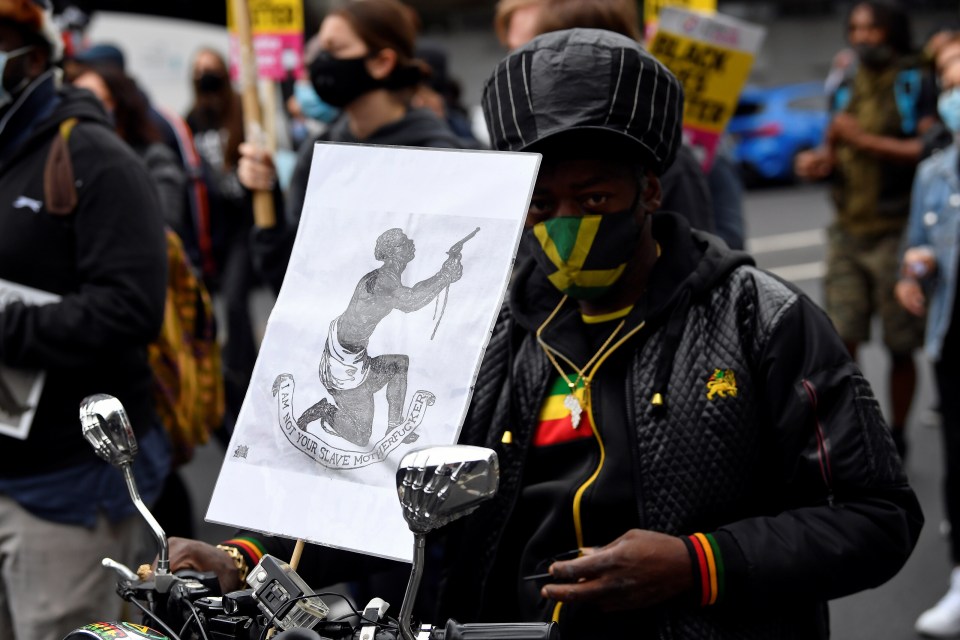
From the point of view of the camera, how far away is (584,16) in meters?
3.34

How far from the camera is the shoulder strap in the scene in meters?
3.06

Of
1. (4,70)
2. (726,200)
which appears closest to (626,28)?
(726,200)

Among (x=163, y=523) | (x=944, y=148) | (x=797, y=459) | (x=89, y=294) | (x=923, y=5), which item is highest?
(x=797, y=459)

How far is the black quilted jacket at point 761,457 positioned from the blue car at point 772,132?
1802 cm

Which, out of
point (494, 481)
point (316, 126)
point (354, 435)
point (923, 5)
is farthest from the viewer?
point (923, 5)

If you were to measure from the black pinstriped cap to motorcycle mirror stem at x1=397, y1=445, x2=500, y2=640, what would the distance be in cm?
72

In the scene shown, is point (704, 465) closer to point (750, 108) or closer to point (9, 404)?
point (9, 404)

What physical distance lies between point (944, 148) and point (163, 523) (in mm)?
3695

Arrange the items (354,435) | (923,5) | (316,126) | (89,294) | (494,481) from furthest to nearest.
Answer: (923,5), (316,126), (89,294), (354,435), (494,481)

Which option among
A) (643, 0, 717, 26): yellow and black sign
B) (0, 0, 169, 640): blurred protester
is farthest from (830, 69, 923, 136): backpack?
(0, 0, 169, 640): blurred protester

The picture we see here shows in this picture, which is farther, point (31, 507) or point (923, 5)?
point (923, 5)

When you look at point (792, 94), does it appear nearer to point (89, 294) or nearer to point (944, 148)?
point (944, 148)

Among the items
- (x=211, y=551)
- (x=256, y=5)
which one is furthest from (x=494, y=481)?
(x=256, y=5)

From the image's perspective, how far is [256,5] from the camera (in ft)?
21.3
